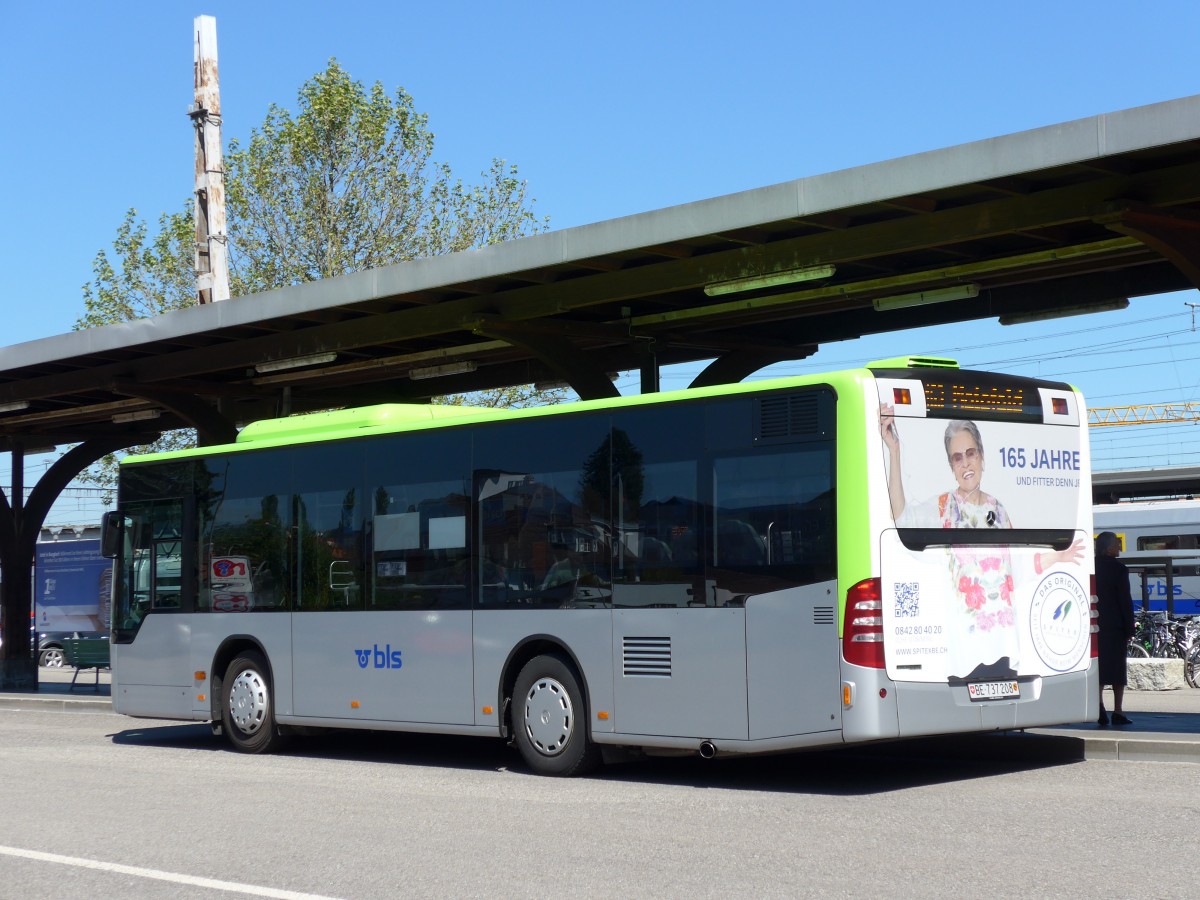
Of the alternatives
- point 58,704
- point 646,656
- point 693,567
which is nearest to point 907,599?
point 693,567

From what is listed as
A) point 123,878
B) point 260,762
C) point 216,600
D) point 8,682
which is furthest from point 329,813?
point 8,682

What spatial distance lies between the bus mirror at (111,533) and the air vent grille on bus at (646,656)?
732 centimetres

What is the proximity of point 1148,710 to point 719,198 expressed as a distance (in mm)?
7241

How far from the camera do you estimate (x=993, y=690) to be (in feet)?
36.6

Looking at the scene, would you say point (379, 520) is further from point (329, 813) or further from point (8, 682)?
point (8, 682)

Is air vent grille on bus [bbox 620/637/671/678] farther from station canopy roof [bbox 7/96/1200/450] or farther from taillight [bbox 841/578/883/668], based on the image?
station canopy roof [bbox 7/96/1200/450]

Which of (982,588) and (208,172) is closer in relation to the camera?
(982,588)

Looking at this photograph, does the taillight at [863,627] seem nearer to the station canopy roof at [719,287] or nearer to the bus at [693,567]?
the bus at [693,567]

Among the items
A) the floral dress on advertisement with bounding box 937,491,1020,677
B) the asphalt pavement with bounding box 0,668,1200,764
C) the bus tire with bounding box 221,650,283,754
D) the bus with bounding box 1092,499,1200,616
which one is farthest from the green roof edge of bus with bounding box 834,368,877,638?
the bus with bounding box 1092,499,1200,616

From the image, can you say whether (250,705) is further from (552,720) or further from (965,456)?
(965,456)

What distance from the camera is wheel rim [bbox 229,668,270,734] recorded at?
15.5 metres

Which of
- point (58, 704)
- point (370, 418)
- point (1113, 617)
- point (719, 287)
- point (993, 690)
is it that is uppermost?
point (719, 287)

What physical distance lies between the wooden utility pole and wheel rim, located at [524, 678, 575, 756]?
1422cm

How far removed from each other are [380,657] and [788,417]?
16.3ft
